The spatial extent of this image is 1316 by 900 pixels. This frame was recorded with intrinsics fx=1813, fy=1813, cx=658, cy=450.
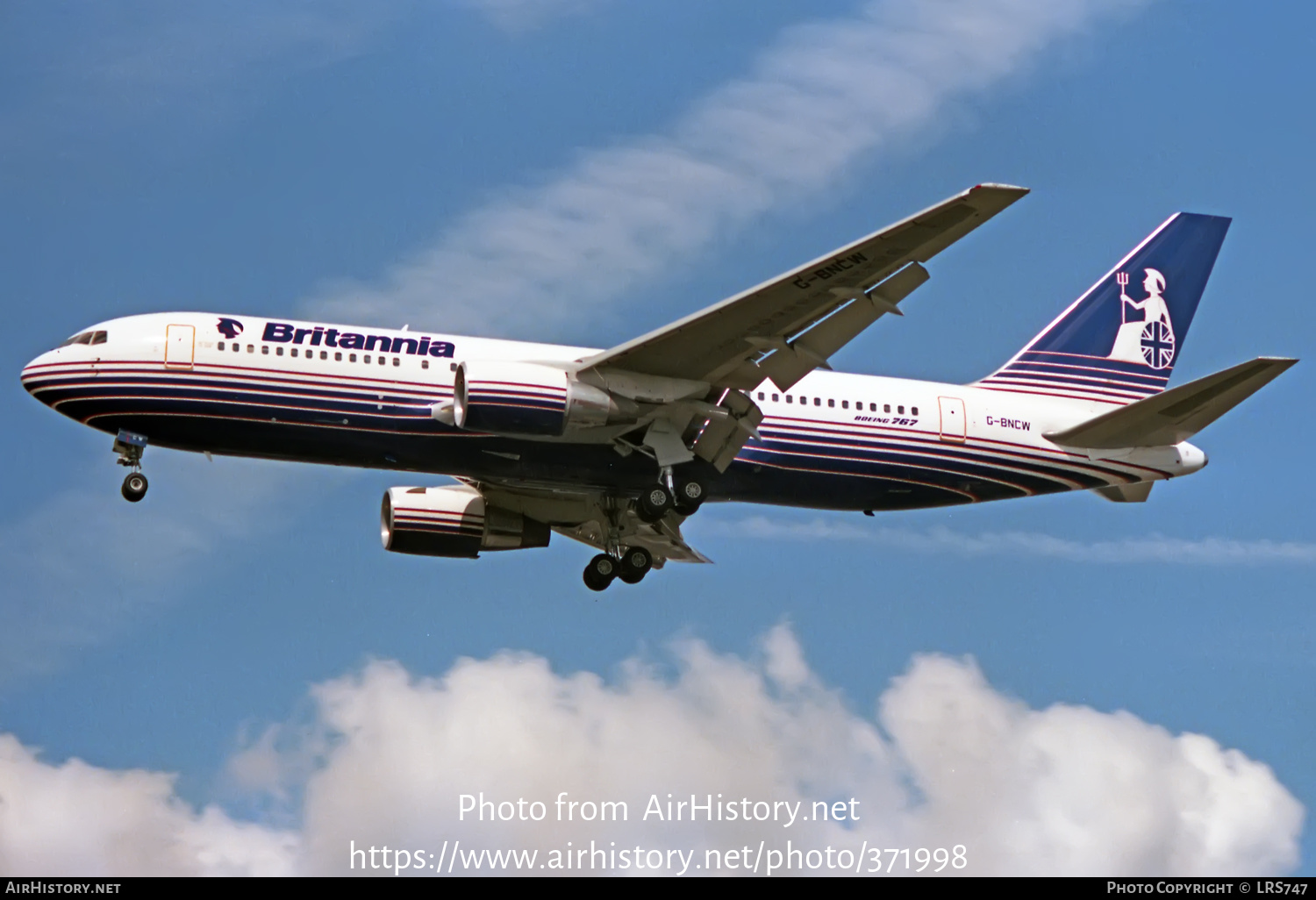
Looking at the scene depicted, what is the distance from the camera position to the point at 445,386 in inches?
1446

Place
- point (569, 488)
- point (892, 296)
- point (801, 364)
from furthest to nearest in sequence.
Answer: point (569, 488), point (801, 364), point (892, 296)

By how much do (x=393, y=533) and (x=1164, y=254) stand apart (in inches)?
776

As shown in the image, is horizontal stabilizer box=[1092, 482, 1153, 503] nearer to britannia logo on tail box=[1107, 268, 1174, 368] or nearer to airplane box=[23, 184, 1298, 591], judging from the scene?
airplane box=[23, 184, 1298, 591]

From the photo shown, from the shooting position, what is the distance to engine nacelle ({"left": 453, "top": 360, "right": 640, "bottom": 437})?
35.0 m

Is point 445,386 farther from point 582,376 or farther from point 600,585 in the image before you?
point 600,585

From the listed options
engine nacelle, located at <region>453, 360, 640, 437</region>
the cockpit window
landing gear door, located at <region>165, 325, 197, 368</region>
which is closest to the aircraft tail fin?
engine nacelle, located at <region>453, 360, 640, 437</region>

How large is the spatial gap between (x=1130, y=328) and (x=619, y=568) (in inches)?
532

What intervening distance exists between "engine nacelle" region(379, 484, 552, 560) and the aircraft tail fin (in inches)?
449

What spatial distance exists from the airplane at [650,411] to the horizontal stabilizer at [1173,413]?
0.19ft

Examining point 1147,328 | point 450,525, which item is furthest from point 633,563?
point 1147,328

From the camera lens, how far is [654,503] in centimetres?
3828

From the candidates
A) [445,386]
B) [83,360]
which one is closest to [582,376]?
[445,386]

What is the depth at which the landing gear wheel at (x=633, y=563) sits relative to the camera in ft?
136

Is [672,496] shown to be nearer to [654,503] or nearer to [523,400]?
[654,503]
